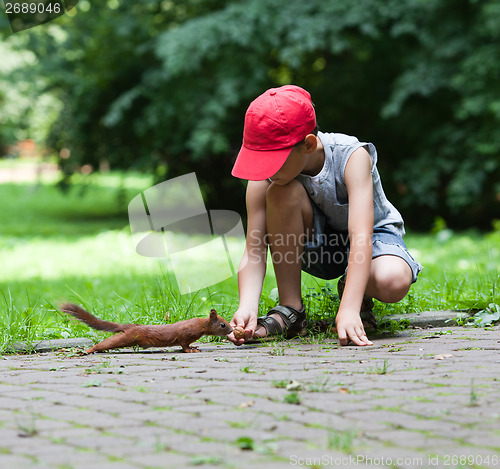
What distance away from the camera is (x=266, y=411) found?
2.40 m

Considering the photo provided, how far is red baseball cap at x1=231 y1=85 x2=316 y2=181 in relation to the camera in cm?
342

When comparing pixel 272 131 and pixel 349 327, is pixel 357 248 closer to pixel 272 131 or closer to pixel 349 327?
pixel 349 327

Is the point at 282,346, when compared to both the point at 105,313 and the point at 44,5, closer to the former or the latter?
the point at 105,313

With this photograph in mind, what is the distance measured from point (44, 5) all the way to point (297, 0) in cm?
426

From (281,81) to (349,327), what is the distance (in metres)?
13.8

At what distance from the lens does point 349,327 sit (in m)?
3.46

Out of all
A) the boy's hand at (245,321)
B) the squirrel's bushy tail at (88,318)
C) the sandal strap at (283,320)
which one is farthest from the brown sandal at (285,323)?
the squirrel's bushy tail at (88,318)

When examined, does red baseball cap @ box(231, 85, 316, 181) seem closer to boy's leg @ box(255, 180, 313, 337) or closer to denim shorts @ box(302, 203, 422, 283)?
boy's leg @ box(255, 180, 313, 337)

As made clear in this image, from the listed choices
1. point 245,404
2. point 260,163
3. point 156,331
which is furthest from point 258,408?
point 260,163

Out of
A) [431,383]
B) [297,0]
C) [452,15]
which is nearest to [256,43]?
[297,0]

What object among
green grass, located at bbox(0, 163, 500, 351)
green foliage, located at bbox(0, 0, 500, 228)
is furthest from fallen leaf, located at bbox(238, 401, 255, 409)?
green foliage, located at bbox(0, 0, 500, 228)

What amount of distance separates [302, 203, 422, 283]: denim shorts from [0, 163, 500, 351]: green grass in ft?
0.75

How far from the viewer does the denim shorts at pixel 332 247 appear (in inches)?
152

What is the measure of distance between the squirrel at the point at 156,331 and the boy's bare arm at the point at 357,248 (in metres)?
0.58
